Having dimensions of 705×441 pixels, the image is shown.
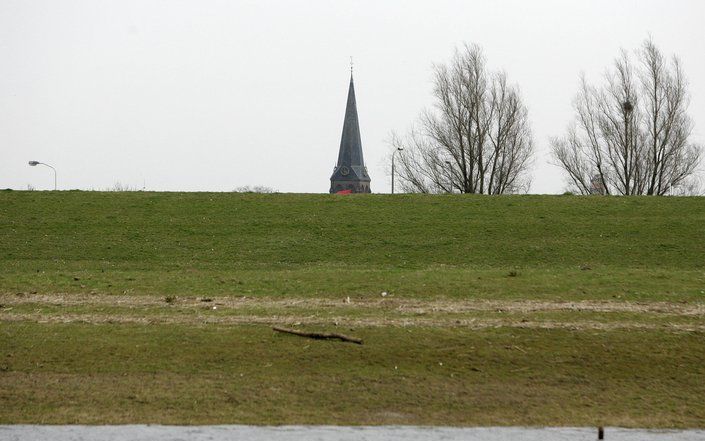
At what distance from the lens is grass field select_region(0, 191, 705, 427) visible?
10523mm

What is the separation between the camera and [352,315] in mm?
14711

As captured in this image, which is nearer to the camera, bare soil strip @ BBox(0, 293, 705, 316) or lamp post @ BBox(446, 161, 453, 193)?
bare soil strip @ BBox(0, 293, 705, 316)

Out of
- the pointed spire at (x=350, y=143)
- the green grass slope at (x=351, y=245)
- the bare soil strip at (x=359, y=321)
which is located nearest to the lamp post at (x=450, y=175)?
the green grass slope at (x=351, y=245)

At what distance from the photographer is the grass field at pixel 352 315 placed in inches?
414

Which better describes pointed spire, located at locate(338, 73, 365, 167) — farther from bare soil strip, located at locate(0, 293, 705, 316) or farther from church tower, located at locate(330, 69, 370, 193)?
bare soil strip, located at locate(0, 293, 705, 316)

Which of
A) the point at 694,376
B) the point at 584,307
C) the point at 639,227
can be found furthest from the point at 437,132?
the point at 694,376

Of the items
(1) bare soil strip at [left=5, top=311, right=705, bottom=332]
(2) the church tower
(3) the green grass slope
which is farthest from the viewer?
(2) the church tower

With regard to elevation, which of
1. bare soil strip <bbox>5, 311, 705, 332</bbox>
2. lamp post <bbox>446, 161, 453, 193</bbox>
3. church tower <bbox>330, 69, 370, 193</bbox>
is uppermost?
church tower <bbox>330, 69, 370, 193</bbox>

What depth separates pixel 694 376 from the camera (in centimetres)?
1190

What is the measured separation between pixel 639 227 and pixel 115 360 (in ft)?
59.3

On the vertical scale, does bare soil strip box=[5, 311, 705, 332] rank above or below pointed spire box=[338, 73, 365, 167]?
below

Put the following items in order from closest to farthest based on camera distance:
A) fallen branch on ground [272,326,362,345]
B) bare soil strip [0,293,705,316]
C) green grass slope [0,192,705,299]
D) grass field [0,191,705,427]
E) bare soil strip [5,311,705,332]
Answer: grass field [0,191,705,427] → fallen branch on ground [272,326,362,345] → bare soil strip [5,311,705,332] → bare soil strip [0,293,705,316] → green grass slope [0,192,705,299]

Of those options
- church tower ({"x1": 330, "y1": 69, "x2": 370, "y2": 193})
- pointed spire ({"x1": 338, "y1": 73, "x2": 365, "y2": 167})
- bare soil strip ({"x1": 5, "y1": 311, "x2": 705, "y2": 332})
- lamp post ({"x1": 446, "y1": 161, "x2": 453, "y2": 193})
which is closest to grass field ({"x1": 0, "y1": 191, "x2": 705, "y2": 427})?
bare soil strip ({"x1": 5, "y1": 311, "x2": 705, "y2": 332})

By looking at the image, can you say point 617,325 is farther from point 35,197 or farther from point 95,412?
point 35,197
